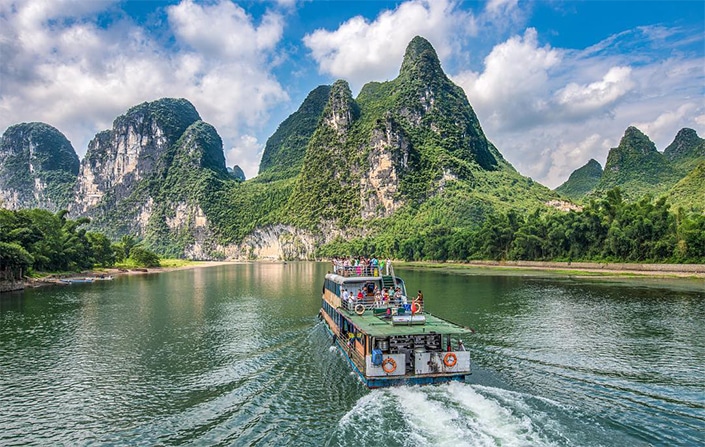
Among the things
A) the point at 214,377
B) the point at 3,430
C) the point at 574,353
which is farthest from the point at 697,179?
the point at 3,430

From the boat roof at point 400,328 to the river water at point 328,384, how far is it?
225 cm

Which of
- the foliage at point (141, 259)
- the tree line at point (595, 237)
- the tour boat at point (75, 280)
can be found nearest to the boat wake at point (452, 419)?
the tree line at point (595, 237)

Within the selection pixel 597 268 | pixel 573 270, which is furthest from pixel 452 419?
pixel 597 268

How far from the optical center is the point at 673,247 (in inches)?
2520

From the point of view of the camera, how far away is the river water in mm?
15352

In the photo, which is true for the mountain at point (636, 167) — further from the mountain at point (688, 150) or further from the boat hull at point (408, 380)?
the boat hull at point (408, 380)

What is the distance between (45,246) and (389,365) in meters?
78.0

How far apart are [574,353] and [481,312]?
45.5 ft

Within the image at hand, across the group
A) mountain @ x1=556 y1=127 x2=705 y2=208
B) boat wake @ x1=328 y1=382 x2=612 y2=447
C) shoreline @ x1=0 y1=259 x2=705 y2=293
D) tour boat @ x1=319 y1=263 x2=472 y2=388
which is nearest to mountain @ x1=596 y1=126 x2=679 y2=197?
mountain @ x1=556 y1=127 x2=705 y2=208

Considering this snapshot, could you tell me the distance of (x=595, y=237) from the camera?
7712 centimetres

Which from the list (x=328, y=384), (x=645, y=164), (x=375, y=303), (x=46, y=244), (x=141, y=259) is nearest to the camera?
(x=328, y=384)

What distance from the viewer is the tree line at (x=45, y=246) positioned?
59.9 metres

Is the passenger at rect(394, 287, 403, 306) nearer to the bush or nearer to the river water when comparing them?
the river water

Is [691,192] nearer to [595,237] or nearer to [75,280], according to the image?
[595,237]
